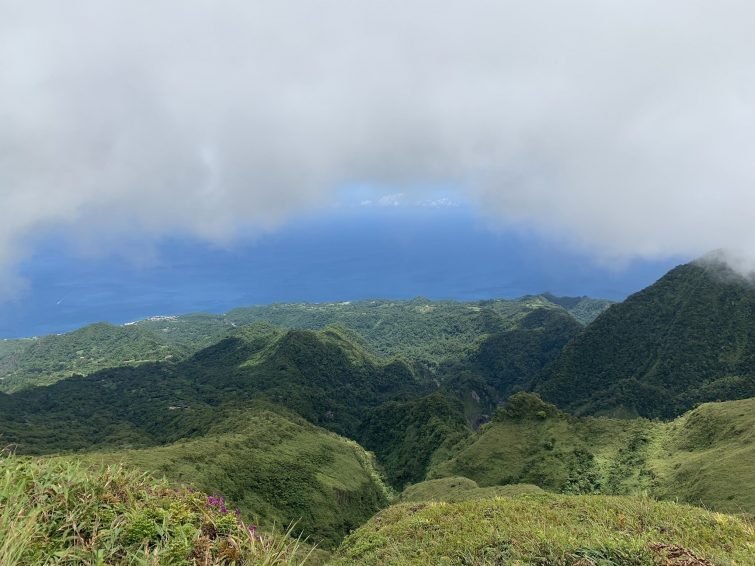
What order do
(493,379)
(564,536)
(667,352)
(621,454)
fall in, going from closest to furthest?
(564,536)
(621,454)
(667,352)
(493,379)

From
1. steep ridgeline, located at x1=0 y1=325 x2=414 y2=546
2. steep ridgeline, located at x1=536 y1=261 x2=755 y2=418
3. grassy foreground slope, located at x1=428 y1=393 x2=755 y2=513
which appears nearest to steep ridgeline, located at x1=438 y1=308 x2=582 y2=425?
steep ridgeline, located at x1=0 y1=325 x2=414 y2=546

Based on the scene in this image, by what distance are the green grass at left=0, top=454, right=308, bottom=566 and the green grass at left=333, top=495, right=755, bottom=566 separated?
6201 millimetres

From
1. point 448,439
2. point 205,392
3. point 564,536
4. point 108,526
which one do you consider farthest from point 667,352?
point 108,526

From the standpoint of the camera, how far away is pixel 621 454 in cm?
5881

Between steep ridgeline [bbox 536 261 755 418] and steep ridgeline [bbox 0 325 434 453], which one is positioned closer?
steep ridgeline [bbox 0 325 434 453]

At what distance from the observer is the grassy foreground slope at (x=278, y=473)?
49653 millimetres

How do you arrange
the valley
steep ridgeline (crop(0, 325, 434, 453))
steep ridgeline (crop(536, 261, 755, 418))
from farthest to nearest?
steep ridgeline (crop(536, 261, 755, 418)) < steep ridgeline (crop(0, 325, 434, 453)) < the valley

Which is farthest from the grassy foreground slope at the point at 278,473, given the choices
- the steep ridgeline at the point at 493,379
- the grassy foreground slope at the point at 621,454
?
the steep ridgeline at the point at 493,379

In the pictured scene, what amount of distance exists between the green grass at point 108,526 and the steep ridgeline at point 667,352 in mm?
133372

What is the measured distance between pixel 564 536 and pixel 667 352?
15640cm

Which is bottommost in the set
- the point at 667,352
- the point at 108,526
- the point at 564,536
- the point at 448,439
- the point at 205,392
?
the point at 448,439

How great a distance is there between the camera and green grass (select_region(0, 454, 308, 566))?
16.9 ft

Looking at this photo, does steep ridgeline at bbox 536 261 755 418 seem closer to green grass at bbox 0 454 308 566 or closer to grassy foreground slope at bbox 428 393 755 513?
grassy foreground slope at bbox 428 393 755 513

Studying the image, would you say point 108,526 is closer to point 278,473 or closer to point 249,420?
point 278,473
